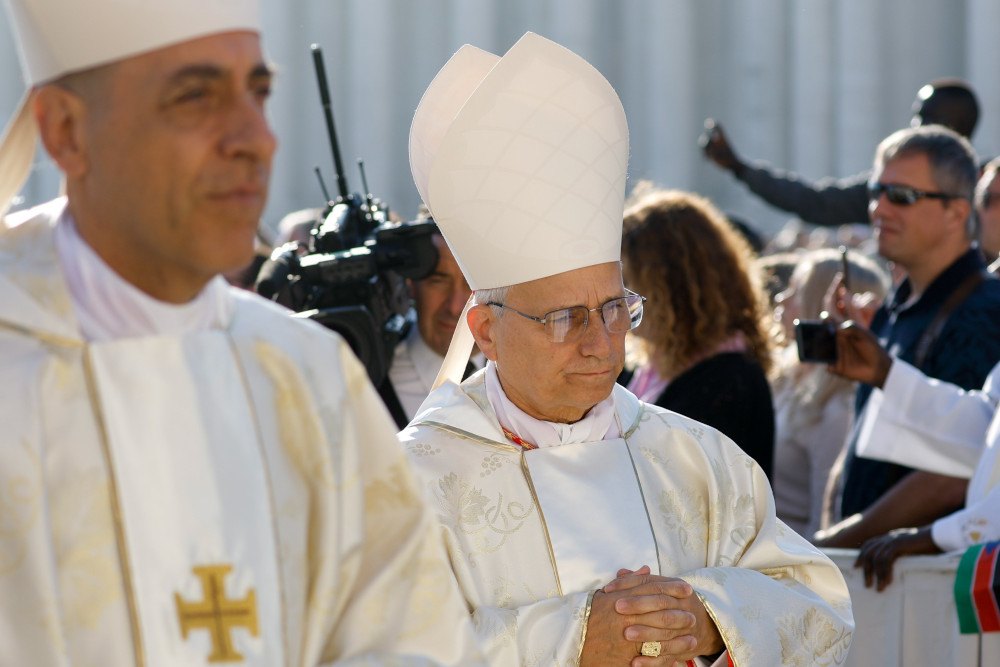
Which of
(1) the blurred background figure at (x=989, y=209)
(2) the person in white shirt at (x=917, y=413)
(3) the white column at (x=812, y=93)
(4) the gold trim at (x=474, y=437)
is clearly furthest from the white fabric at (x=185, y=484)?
(3) the white column at (x=812, y=93)

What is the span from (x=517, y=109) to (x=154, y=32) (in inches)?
52.4

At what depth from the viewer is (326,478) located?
70.5 inches

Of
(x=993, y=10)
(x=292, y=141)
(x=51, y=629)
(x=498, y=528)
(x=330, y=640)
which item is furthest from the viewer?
(x=292, y=141)

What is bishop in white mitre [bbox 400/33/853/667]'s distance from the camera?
2656 mm

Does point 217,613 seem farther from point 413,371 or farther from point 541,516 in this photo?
point 413,371

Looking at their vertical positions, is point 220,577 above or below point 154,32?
below

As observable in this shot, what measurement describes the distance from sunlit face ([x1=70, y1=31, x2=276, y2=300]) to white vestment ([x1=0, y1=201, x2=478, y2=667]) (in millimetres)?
137

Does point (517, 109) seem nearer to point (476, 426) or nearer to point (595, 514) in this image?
point (476, 426)

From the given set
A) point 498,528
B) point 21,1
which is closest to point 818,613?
point 498,528

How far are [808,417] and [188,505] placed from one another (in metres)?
3.58

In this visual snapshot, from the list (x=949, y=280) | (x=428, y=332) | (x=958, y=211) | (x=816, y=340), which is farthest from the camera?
(x=958, y=211)

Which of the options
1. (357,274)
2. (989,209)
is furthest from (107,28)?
(989,209)

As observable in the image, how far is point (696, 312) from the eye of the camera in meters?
3.96

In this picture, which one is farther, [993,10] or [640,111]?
[640,111]
